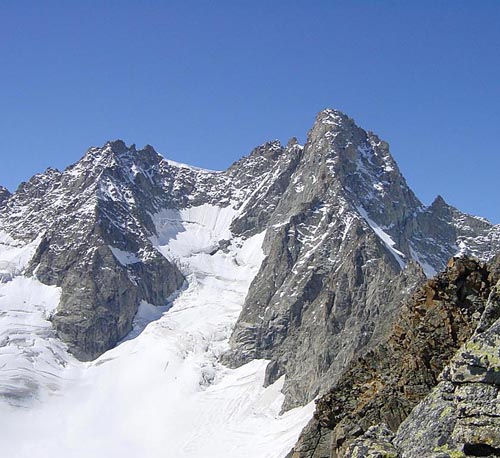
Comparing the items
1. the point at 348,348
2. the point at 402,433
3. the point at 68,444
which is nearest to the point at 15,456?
the point at 68,444

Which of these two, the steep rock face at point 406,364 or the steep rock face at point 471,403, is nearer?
the steep rock face at point 471,403

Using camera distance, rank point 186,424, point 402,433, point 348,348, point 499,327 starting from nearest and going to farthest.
Result: point 499,327 → point 402,433 → point 348,348 → point 186,424

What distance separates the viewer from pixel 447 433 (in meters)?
12.3

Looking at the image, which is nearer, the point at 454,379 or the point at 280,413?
the point at 454,379

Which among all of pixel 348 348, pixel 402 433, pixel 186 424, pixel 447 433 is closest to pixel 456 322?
pixel 402 433

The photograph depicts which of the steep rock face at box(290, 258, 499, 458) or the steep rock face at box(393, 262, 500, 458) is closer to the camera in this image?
the steep rock face at box(393, 262, 500, 458)

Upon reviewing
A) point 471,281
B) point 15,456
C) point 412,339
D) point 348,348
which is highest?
point 348,348

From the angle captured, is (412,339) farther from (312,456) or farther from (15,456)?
(15,456)

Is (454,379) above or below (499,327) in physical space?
below

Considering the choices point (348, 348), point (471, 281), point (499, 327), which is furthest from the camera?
point (348, 348)

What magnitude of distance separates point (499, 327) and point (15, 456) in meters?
191

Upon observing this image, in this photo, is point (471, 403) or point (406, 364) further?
point (406, 364)

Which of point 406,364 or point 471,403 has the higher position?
point 406,364

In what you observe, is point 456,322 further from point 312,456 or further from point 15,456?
point 15,456
